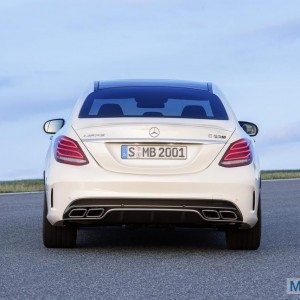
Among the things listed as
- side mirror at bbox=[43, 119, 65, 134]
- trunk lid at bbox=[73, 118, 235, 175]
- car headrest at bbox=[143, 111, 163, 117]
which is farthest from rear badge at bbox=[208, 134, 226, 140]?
side mirror at bbox=[43, 119, 65, 134]

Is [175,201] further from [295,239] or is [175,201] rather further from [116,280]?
[295,239]

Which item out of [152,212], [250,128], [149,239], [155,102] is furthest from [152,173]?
[149,239]

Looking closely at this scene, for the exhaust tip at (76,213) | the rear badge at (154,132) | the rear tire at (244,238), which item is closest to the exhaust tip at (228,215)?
the rear tire at (244,238)

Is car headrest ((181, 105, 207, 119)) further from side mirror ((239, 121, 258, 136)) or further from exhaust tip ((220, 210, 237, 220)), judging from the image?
exhaust tip ((220, 210, 237, 220))

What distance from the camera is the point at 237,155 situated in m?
9.95

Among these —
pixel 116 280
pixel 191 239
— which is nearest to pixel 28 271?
pixel 116 280

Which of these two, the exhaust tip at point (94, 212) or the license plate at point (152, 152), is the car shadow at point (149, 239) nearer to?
the exhaust tip at point (94, 212)

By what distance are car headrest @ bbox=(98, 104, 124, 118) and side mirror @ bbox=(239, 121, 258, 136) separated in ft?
5.06

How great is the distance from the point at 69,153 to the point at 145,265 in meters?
1.36

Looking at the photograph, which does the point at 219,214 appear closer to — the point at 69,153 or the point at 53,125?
the point at 69,153

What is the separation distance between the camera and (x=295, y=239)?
39.4 ft

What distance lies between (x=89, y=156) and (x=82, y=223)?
657mm

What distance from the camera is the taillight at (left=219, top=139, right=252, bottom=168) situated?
32.5ft

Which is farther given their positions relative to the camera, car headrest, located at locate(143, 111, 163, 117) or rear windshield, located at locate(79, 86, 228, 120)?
rear windshield, located at locate(79, 86, 228, 120)
